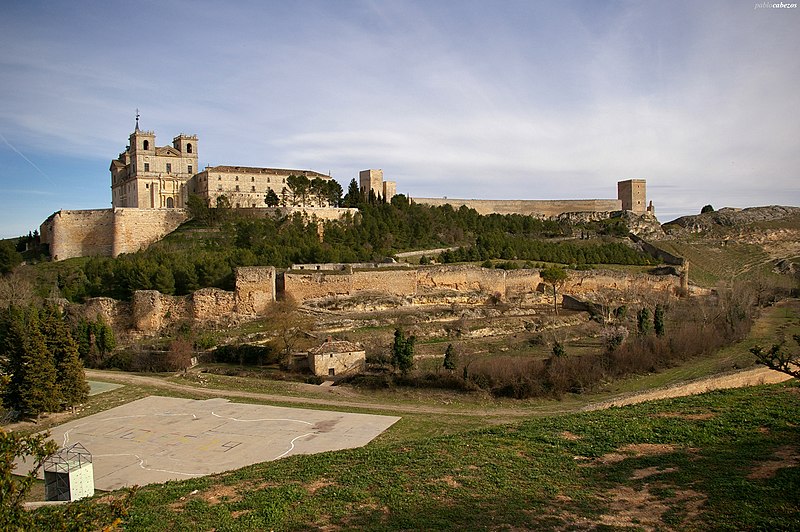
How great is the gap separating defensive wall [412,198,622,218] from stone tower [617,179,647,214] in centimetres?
82

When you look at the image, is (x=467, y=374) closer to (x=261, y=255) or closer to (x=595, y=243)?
(x=261, y=255)

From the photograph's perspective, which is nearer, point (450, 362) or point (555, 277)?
point (450, 362)

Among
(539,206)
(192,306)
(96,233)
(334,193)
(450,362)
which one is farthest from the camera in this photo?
(539,206)

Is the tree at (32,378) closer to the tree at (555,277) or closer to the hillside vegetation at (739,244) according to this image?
the tree at (555,277)

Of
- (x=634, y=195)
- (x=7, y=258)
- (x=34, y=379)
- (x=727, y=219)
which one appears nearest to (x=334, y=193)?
(x=7, y=258)

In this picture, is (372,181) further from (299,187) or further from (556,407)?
(556,407)

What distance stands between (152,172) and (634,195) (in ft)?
132

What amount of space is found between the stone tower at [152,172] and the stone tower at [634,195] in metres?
37.2

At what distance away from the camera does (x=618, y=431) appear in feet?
30.1

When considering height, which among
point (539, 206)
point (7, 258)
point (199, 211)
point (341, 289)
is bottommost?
point (341, 289)

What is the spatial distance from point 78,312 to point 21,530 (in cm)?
2069

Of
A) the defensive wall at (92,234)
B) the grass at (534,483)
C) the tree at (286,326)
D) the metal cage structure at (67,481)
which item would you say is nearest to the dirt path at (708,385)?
the grass at (534,483)

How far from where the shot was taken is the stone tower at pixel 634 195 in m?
53.2

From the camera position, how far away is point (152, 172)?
36750 millimetres
